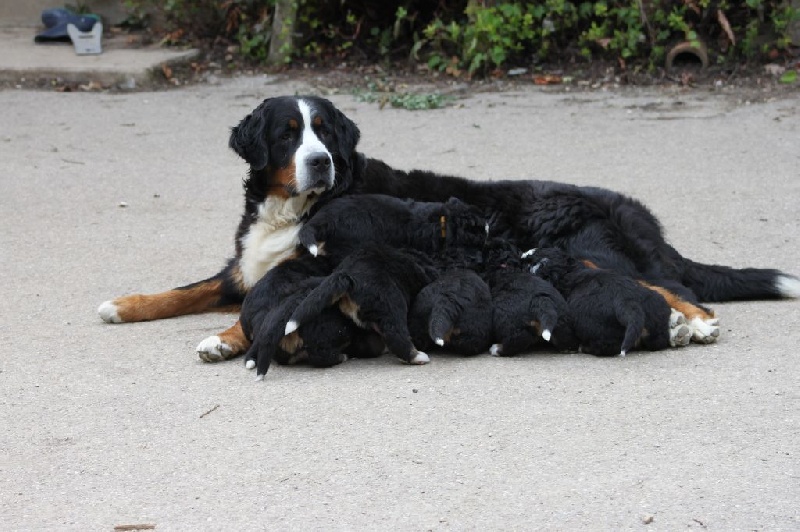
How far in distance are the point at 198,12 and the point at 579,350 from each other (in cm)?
962

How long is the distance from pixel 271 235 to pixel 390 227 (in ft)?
2.48

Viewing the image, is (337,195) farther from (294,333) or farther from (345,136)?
(294,333)

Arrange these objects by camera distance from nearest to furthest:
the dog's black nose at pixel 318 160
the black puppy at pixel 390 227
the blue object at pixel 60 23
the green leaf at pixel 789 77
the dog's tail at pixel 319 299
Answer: the dog's tail at pixel 319 299 < the black puppy at pixel 390 227 < the dog's black nose at pixel 318 160 < the green leaf at pixel 789 77 < the blue object at pixel 60 23

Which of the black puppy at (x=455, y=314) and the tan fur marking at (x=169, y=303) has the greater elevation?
the black puppy at (x=455, y=314)

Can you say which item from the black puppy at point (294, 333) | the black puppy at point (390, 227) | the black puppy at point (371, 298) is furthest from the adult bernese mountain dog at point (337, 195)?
the black puppy at point (371, 298)

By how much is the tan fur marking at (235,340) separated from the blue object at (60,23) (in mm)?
9019

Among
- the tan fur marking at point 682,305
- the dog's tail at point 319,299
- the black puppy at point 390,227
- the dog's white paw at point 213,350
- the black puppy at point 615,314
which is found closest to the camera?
the dog's tail at point 319,299

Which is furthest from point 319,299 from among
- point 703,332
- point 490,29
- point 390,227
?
point 490,29

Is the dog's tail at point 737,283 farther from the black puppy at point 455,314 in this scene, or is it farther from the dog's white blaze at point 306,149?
the dog's white blaze at point 306,149

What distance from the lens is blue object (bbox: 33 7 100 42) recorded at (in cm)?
1348

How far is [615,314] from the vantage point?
5176mm

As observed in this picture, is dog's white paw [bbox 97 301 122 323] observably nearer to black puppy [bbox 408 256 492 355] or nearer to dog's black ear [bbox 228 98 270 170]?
dog's black ear [bbox 228 98 270 170]

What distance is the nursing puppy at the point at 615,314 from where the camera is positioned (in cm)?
514

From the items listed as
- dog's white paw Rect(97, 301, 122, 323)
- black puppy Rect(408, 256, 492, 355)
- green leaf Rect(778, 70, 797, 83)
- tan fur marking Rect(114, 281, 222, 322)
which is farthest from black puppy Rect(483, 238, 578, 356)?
green leaf Rect(778, 70, 797, 83)
